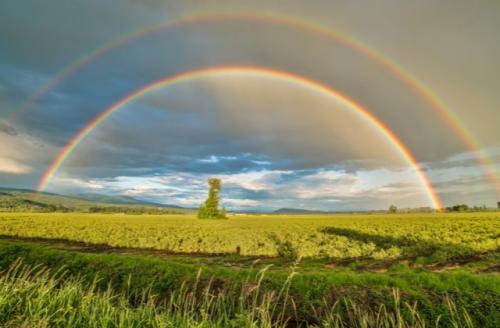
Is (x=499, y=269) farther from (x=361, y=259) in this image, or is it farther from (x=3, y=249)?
(x=3, y=249)

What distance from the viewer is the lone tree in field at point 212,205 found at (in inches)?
4205

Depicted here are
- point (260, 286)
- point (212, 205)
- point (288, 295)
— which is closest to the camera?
point (288, 295)

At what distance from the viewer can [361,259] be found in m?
26.6

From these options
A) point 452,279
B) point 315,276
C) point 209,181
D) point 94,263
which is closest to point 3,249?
point 94,263

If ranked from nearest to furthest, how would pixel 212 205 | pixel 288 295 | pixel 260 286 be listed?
pixel 288 295
pixel 260 286
pixel 212 205

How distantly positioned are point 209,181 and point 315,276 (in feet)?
306

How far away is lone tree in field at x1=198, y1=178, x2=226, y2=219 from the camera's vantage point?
107 m

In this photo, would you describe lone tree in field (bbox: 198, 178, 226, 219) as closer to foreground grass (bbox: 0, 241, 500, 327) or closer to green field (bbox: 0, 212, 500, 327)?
green field (bbox: 0, 212, 500, 327)

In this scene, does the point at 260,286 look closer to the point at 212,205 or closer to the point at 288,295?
the point at 288,295

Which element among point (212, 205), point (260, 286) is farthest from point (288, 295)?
point (212, 205)

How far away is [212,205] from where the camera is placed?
10800cm

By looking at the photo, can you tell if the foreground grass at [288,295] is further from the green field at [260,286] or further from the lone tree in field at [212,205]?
the lone tree in field at [212,205]

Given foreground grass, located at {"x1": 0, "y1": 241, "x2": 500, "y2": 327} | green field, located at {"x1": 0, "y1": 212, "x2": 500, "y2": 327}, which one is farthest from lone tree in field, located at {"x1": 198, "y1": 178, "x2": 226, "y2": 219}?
foreground grass, located at {"x1": 0, "y1": 241, "x2": 500, "y2": 327}

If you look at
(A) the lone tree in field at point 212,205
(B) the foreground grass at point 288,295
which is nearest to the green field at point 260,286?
(B) the foreground grass at point 288,295
